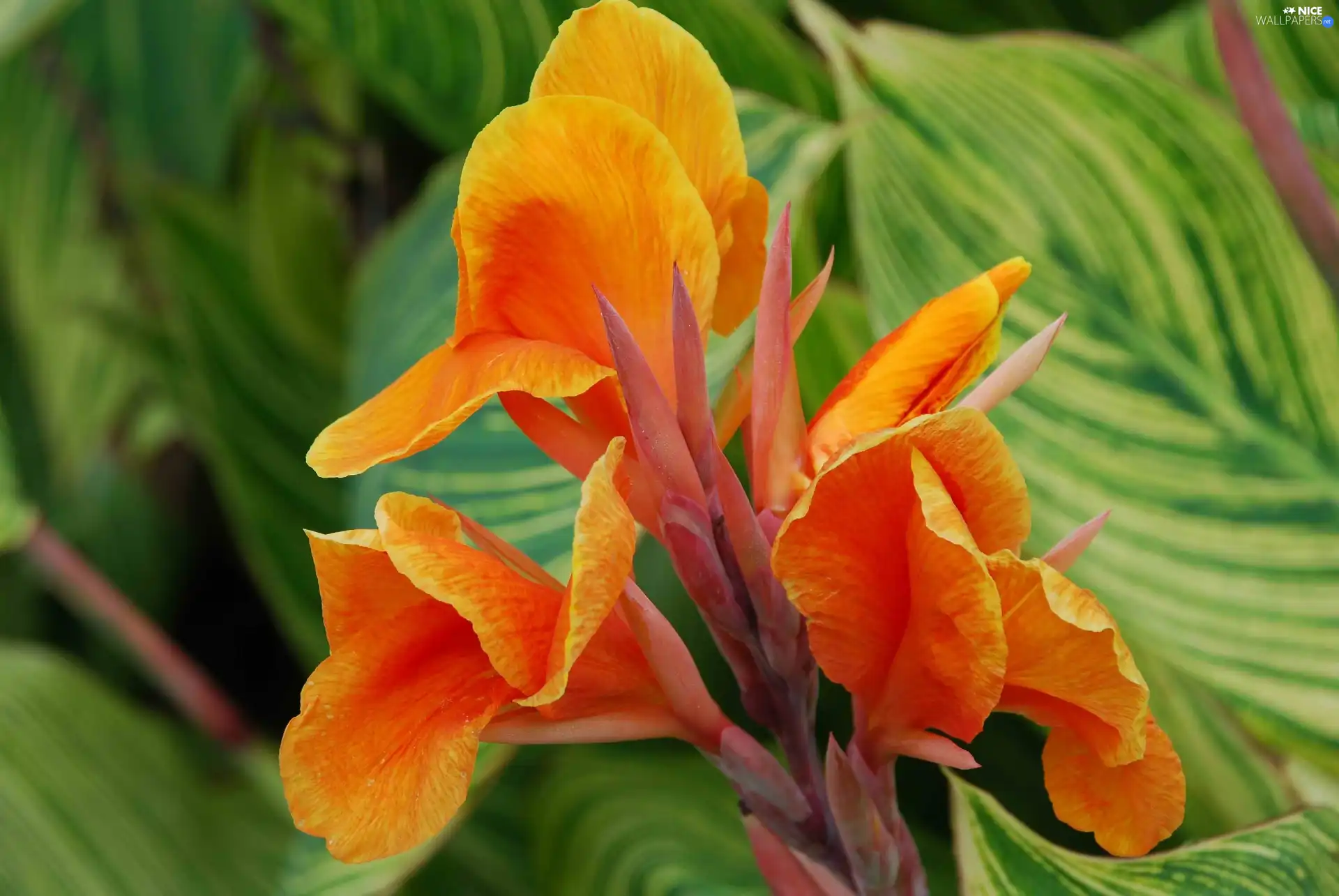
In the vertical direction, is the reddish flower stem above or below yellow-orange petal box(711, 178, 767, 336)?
below

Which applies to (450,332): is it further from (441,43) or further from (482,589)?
(482,589)

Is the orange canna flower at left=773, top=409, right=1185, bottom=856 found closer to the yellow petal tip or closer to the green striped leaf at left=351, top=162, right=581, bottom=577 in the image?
the yellow petal tip

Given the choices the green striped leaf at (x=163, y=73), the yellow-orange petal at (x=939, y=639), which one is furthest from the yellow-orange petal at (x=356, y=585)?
the green striped leaf at (x=163, y=73)

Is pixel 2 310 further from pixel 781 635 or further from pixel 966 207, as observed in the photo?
pixel 781 635

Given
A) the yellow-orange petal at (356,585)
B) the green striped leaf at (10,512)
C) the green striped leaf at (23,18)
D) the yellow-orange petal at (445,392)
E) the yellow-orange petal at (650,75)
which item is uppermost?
the green striped leaf at (23,18)

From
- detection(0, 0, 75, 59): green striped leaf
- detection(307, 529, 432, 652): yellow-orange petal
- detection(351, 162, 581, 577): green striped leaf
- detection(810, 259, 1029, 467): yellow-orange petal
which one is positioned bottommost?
detection(351, 162, 581, 577): green striped leaf

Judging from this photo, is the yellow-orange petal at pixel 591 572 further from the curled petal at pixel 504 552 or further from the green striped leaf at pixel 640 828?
the green striped leaf at pixel 640 828

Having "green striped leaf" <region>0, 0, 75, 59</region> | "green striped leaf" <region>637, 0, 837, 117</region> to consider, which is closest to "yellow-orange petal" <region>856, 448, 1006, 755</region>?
"green striped leaf" <region>637, 0, 837, 117</region>
